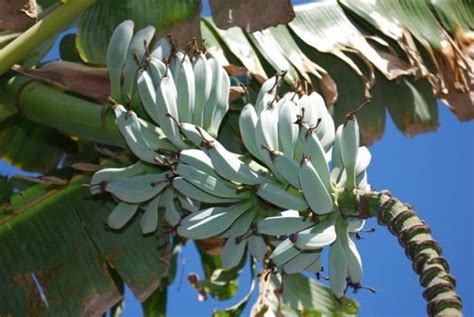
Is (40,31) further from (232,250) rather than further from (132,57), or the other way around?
(232,250)

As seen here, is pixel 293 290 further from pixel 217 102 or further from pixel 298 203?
pixel 298 203

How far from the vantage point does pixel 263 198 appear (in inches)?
60.9

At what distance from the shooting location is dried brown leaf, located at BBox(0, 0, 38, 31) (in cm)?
186

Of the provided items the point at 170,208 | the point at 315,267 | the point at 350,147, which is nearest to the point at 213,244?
the point at 170,208

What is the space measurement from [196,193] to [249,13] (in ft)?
1.56

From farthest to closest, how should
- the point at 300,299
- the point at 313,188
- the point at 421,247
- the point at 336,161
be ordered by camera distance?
the point at 300,299 < the point at 336,161 < the point at 313,188 < the point at 421,247

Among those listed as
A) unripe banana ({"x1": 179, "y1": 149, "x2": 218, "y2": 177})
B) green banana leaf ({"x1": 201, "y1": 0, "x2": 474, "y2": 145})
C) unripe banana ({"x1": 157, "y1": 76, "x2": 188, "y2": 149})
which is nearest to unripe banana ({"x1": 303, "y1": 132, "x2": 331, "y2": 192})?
unripe banana ({"x1": 179, "y1": 149, "x2": 218, "y2": 177})

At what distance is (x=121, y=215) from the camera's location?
199 centimetres

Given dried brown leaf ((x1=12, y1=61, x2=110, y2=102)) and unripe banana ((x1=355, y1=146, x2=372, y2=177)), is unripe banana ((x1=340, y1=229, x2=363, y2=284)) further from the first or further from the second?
dried brown leaf ((x1=12, y1=61, x2=110, y2=102))

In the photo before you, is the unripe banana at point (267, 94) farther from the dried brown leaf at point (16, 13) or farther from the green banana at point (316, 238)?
the dried brown leaf at point (16, 13)

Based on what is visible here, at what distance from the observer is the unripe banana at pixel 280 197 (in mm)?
1502

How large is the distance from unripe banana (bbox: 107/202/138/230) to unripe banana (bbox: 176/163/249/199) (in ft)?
1.37

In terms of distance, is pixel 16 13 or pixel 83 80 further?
pixel 83 80

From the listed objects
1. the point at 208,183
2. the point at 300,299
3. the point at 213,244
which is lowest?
the point at 300,299
